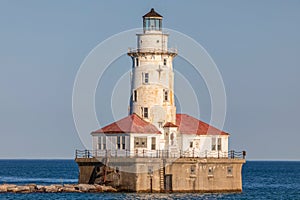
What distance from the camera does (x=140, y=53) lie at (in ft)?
231

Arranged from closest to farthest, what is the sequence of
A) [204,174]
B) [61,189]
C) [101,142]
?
[204,174] < [61,189] < [101,142]

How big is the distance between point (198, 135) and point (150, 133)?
410 centimetres

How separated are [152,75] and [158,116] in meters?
3.18

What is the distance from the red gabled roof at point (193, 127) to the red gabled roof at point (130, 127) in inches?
97.4

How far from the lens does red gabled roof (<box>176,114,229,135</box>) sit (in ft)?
228

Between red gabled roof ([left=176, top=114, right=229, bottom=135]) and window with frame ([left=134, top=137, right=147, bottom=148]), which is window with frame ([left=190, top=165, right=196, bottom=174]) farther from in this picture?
red gabled roof ([left=176, top=114, right=229, bottom=135])

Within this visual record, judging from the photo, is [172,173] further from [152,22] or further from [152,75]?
[152,22]

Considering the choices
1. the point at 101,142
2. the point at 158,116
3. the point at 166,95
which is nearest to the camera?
the point at 101,142

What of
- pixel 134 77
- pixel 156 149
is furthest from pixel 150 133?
pixel 134 77

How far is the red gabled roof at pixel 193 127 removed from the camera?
69.5 meters

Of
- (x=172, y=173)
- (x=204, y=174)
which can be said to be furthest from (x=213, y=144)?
(x=172, y=173)

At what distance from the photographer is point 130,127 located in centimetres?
6675

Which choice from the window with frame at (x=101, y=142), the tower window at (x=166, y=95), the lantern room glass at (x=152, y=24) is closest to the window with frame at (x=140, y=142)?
the window with frame at (x=101, y=142)

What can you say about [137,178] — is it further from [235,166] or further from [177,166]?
[235,166]
